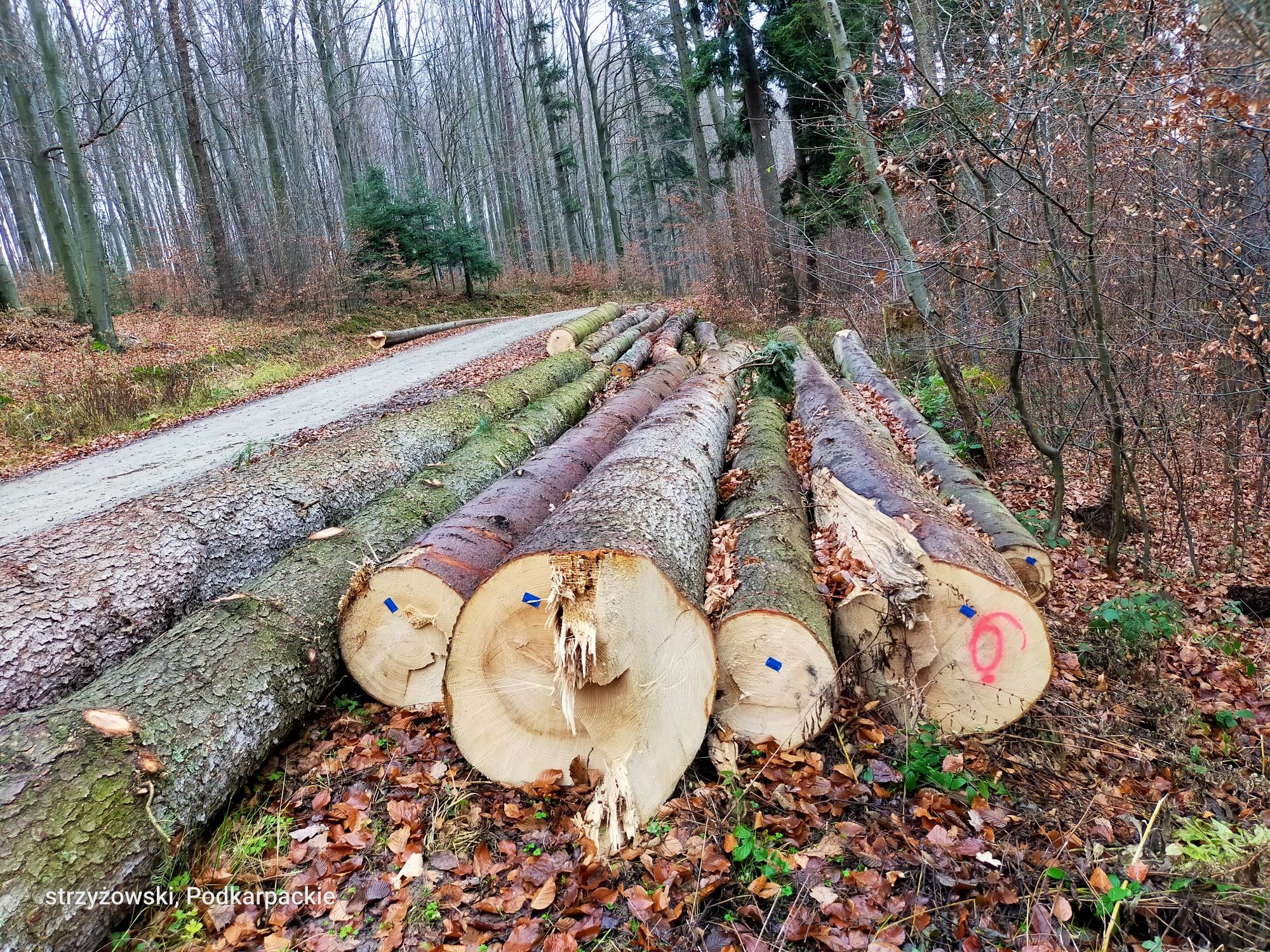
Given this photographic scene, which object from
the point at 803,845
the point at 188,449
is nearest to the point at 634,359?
the point at 188,449

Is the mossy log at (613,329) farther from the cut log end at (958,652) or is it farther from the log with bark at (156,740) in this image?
the cut log end at (958,652)

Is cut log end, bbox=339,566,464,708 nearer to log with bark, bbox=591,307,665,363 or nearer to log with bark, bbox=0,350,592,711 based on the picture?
log with bark, bbox=0,350,592,711

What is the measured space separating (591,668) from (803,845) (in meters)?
1.07

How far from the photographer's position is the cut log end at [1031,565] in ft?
12.7

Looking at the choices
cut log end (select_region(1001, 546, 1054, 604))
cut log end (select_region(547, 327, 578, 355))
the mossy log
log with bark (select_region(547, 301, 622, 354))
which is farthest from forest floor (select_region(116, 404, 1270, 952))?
cut log end (select_region(547, 327, 578, 355))

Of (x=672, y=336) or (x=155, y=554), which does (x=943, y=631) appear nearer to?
(x=155, y=554)

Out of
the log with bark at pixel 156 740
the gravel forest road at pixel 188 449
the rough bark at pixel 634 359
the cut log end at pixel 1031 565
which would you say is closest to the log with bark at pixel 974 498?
the cut log end at pixel 1031 565

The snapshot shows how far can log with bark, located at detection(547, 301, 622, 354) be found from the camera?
12.0 metres

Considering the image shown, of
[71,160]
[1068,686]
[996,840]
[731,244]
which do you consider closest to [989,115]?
[1068,686]

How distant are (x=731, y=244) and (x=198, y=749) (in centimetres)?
1539

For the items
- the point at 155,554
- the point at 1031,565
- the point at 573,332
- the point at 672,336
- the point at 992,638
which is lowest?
the point at 1031,565

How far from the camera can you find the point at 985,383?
8070mm

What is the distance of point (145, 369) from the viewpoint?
1073cm

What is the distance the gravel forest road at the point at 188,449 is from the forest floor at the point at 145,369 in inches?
21.4
